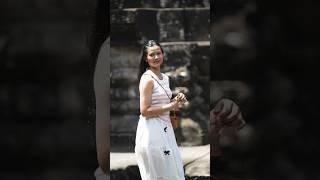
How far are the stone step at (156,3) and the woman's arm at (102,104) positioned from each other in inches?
16.3

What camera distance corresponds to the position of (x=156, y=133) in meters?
4.24

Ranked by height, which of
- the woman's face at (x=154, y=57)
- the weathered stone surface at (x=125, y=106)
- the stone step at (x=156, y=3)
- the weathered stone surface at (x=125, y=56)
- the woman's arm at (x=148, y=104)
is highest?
the stone step at (x=156, y=3)

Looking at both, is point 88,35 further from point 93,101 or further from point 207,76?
point 207,76

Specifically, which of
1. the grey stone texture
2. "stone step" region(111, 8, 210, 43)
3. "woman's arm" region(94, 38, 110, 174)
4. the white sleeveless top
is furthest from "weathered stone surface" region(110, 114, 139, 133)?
the white sleeveless top

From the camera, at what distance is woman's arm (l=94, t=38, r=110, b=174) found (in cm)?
443

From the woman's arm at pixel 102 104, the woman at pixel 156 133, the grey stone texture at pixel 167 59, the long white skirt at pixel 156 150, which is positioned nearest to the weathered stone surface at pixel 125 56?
the grey stone texture at pixel 167 59

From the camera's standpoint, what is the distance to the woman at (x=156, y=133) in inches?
167

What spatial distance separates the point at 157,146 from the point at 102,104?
0.58 metres

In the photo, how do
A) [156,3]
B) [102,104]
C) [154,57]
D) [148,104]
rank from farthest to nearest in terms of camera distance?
[156,3]
[102,104]
[154,57]
[148,104]

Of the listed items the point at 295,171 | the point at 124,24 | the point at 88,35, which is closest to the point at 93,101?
the point at 88,35

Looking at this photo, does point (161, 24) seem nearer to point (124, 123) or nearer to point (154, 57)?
point (154, 57)

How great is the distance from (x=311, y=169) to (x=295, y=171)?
0.38 feet

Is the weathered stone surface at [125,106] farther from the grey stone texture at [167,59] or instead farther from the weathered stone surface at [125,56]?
the weathered stone surface at [125,56]

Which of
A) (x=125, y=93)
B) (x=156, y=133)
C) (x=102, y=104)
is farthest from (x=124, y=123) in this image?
(x=156, y=133)
